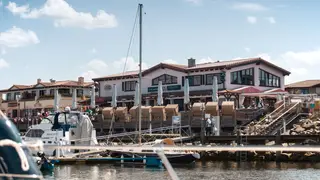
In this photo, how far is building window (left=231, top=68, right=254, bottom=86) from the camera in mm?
62562

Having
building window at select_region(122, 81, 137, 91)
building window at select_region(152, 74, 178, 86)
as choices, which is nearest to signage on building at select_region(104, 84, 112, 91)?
building window at select_region(122, 81, 137, 91)

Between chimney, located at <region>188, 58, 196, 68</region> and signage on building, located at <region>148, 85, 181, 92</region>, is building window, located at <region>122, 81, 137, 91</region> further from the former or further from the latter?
chimney, located at <region>188, 58, 196, 68</region>

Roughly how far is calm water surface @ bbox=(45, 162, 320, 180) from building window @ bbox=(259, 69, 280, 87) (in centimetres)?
3091

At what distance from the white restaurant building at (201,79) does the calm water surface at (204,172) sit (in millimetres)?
24711

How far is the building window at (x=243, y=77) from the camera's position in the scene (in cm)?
6256

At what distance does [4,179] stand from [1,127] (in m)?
0.47

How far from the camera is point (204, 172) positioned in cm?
3106

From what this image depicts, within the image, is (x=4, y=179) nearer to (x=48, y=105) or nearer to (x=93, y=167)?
(x=93, y=167)

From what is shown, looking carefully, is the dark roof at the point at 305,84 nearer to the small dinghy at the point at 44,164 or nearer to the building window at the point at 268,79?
the building window at the point at 268,79

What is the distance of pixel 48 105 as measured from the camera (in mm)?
79812

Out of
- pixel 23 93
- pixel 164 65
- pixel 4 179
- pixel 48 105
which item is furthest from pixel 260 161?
pixel 23 93

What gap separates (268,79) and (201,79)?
952cm

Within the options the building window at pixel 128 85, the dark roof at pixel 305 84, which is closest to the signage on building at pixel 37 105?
the building window at pixel 128 85

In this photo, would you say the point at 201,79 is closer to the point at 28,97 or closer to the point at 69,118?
the point at 69,118
